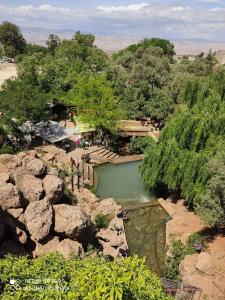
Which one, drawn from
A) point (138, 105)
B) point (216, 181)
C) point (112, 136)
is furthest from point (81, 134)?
point (216, 181)

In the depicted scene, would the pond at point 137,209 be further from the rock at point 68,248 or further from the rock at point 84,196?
the rock at point 68,248

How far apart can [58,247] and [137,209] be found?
10014 mm

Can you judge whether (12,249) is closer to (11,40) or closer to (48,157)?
(48,157)

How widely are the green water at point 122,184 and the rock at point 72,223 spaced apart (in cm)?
876

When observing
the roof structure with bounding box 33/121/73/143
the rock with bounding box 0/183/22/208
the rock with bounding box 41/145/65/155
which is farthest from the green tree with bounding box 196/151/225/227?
the roof structure with bounding box 33/121/73/143

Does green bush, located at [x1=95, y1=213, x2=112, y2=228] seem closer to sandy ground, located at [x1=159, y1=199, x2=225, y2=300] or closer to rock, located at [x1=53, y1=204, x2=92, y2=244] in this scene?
rock, located at [x1=53, y1=204, x2=92, y2=244]

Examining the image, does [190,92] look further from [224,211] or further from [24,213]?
[24,213]

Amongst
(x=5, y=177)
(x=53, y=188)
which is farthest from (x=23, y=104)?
(x=5, y=177)

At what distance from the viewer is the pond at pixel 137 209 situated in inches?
827

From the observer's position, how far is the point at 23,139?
102 ft

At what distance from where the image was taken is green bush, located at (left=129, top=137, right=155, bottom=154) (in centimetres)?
3525

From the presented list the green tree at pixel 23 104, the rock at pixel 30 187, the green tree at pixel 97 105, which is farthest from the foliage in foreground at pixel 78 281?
the green tree at pixel 97 105

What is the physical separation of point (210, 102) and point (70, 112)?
1878cm

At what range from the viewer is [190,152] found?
23.9 metres
